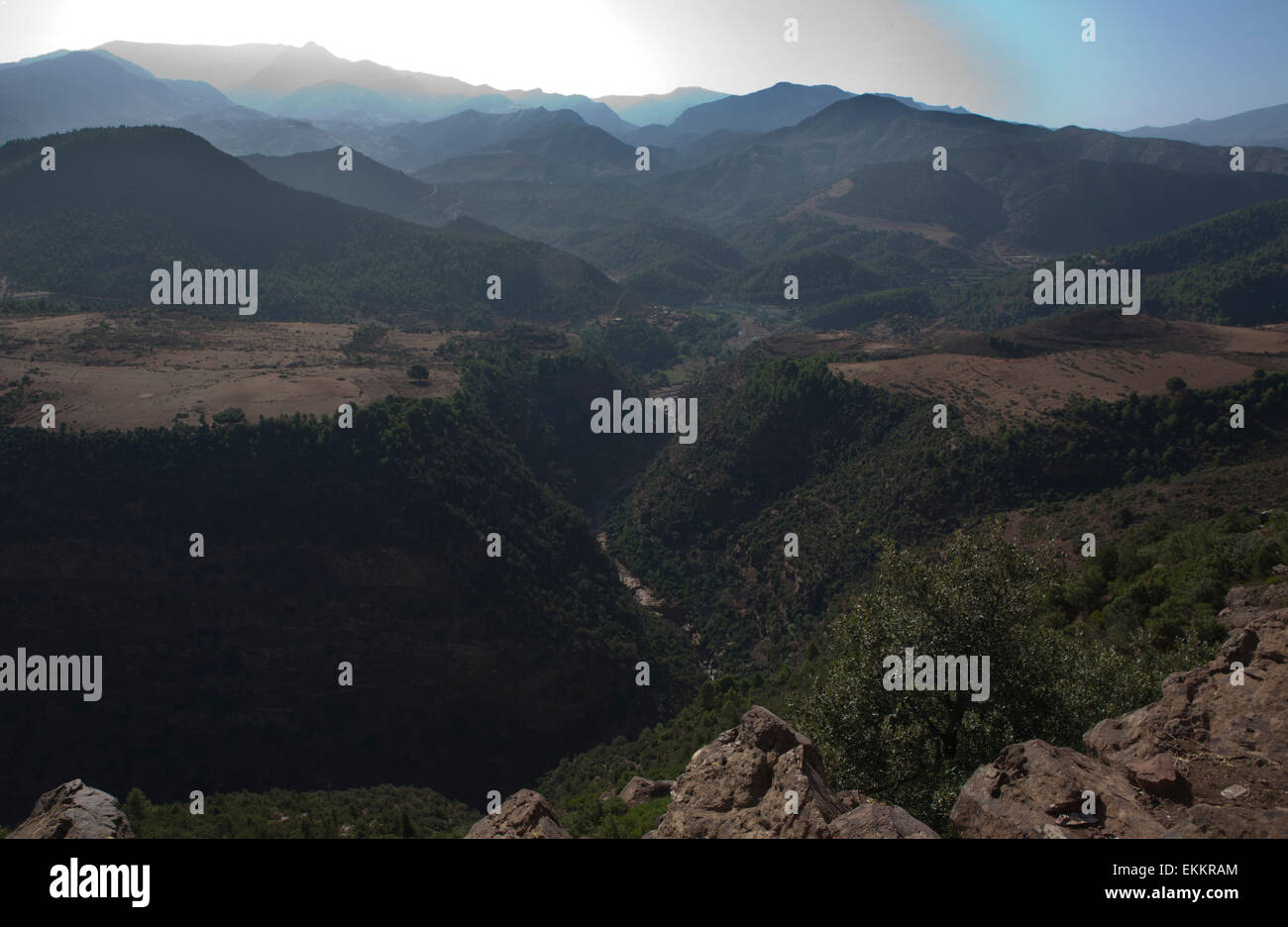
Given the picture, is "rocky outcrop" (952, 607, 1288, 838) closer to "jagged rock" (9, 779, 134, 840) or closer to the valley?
the valley

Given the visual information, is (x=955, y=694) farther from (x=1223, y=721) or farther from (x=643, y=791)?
(x=643, y=791)

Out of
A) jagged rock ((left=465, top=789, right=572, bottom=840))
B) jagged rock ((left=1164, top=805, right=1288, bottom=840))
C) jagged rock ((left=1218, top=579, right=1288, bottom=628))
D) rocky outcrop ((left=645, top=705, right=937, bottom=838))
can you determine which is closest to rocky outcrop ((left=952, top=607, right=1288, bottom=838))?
jagged rock ((left=1164, top=805, right=1288, bottom=840))

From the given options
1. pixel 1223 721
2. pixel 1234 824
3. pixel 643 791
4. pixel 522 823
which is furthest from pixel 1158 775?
pixel 643 791

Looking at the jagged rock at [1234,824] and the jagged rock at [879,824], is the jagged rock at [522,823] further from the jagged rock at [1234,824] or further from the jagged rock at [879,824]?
the jagged rock at [1234,824]

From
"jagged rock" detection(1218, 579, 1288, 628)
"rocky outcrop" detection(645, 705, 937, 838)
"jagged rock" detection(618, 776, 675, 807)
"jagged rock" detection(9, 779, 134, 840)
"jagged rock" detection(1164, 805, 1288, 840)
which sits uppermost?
"jagged rock" detection(1218, 579, 1288, 628)

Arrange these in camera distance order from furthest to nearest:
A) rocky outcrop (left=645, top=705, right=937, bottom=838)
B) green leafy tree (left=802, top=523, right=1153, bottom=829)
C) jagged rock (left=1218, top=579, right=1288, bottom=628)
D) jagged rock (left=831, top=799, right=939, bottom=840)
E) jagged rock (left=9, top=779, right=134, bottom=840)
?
jagged rock (left=1218, top=579, right=1288, bottom=628) < green leafy tree (left=802, top=523, right=1153, bottom=829) < jagged rock (left=9, top=779, right=134, bottom=840) < rocky outcrop (left=645, top=705, right=937, bottom=838) < jagged rock (left=831, top=799, right=939, bottom=840)
